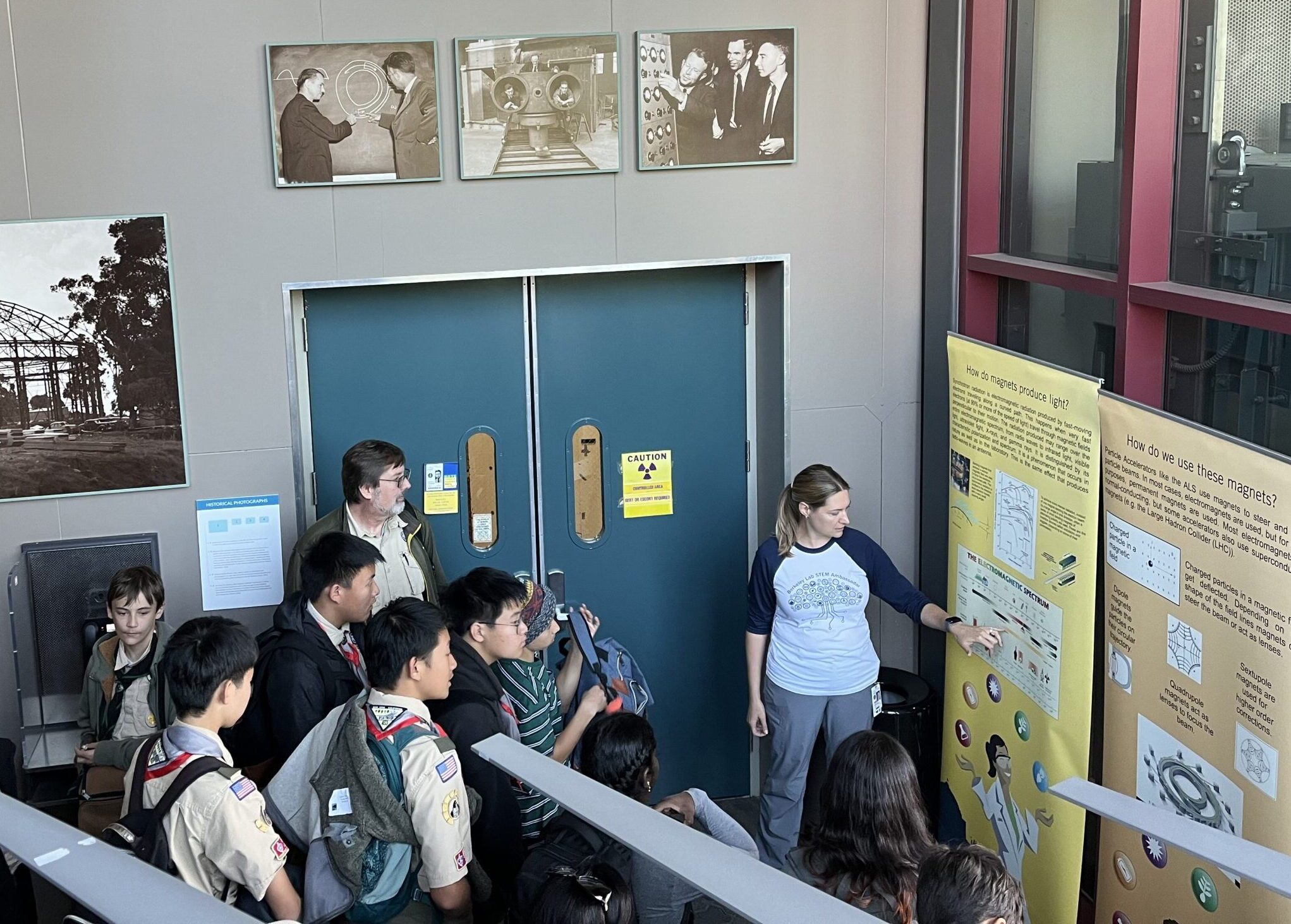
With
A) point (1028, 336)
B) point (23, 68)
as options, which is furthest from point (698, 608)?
point (23, 68)

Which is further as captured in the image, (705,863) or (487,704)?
(487,704)

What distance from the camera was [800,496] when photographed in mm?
4316

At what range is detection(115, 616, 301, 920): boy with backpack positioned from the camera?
259 cm

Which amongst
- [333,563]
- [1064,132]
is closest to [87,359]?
[333,563]

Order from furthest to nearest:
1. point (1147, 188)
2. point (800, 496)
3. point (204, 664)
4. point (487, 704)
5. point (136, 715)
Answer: point (800, 496) < point (136, 715) < point (1147, 188) < point (487, 704) < point (204, 664)

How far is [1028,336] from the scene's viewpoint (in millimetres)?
4352

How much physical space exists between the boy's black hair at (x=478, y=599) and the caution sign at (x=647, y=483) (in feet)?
5.08

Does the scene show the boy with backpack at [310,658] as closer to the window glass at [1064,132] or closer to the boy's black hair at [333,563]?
the boy's black hair at [333,563]

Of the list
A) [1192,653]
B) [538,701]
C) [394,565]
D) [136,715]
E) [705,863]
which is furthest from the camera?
[394,565]

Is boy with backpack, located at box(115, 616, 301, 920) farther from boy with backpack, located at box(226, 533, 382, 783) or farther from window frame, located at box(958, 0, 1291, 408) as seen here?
window frame, located at box(958, 0, 1291, 408)

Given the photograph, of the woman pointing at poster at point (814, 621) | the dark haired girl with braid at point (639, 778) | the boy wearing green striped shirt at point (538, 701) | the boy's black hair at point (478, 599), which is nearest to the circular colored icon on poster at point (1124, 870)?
the woman pointing at poster at point (814, 621)

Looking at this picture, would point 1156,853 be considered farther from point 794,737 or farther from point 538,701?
point 538,701

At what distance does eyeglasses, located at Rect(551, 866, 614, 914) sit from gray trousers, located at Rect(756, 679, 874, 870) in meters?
2.07

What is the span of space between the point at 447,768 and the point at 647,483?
2.33m
